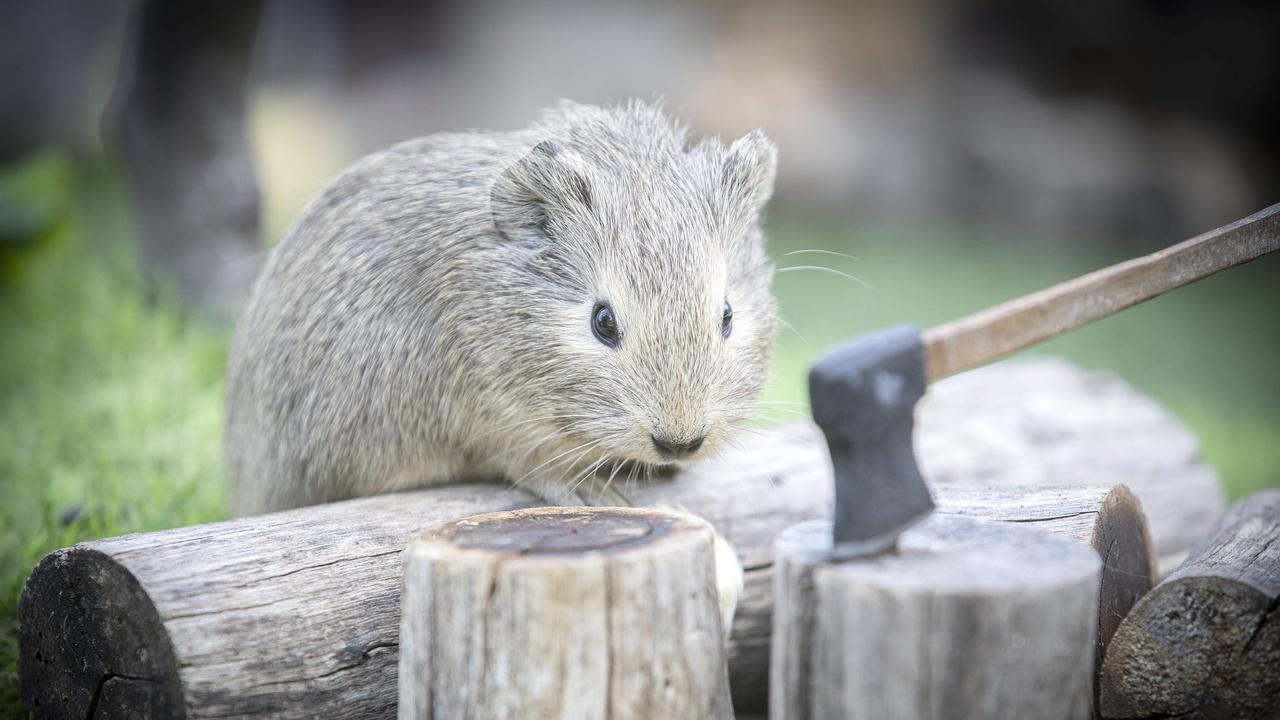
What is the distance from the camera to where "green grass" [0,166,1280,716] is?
4344mm

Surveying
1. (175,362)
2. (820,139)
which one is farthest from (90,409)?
(820,139)

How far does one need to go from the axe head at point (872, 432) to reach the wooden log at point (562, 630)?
15.0 inches

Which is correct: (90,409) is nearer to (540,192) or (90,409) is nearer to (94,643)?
(94,643)

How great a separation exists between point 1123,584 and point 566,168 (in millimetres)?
2078

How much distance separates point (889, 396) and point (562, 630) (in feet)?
2.79

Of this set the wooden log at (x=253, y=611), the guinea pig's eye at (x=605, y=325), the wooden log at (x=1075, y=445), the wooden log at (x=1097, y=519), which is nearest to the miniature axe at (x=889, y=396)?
the wooden log at (x=1097, y=519)

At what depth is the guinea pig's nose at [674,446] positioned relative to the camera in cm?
280

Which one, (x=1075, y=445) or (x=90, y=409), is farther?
(x=90, y=409)

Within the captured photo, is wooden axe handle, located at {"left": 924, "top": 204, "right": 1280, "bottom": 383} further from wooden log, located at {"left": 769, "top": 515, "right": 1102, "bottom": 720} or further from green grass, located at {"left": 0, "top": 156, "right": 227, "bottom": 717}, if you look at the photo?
green grass, located at {"left": 0, "top": 156, "right": 227, "bottom": 717}

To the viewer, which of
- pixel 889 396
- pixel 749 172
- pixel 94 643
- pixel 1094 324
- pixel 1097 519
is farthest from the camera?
pixel 1094 324

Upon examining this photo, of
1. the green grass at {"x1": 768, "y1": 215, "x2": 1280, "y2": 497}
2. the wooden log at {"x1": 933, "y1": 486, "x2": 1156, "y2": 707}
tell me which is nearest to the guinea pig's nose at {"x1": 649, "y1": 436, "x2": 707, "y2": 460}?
the wooden log at {"x1": 933, "y1": 486, "x2": 1156, "y2": 707}

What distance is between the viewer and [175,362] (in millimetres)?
6059

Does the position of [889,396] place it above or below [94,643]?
above

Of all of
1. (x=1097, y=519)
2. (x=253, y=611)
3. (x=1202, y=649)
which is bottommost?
(x=1202, y=649)
